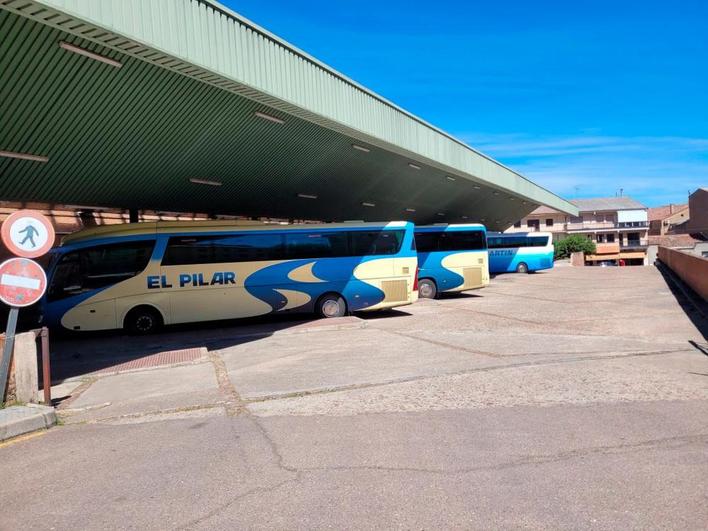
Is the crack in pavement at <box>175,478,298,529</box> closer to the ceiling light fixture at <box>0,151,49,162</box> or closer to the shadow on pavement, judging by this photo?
the shadow on pavement

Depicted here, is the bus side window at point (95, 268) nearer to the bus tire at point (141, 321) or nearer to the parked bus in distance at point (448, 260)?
the bus tire at point (141, 321)

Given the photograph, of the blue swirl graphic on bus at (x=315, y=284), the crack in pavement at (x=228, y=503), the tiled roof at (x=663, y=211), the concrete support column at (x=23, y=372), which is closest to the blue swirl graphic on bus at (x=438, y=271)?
the blue swirl graphic on bus at (x=315, y=284)

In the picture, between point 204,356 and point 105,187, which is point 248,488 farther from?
point 105,187

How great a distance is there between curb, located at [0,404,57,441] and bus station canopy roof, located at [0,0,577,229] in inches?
185

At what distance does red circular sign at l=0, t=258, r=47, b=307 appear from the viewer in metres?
5.76

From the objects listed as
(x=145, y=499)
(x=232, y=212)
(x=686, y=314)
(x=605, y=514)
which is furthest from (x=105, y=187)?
(x=686, y=314)

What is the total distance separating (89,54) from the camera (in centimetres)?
891

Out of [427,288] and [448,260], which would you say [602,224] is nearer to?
[448,260]

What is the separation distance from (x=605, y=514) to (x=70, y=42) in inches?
370

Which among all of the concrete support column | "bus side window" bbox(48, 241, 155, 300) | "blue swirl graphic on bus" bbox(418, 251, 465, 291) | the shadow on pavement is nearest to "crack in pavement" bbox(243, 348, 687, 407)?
the concrete support column

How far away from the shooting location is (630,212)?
7625cm

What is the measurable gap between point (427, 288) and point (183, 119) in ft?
40.3

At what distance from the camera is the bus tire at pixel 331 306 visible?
15.6 metres

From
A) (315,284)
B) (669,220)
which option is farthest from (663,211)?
(315,284)
